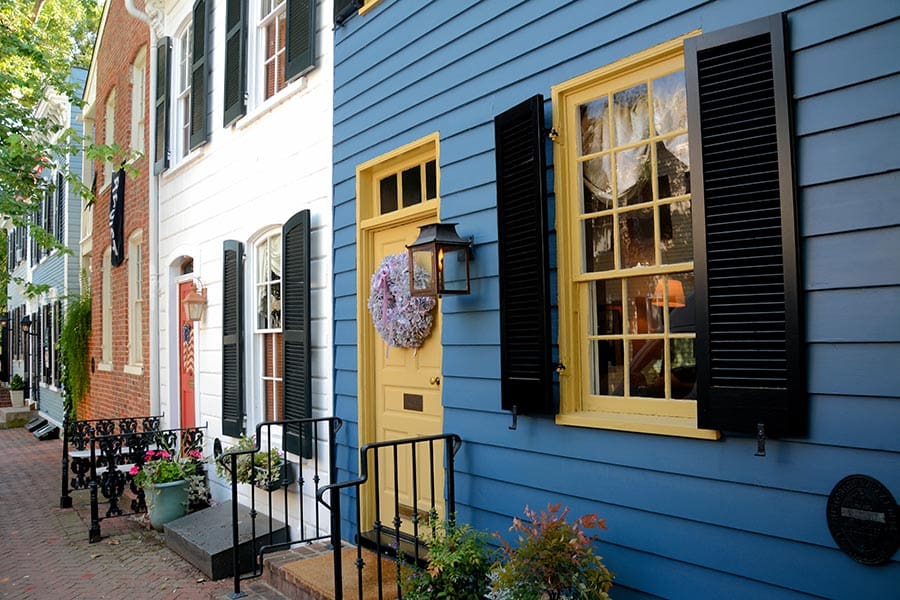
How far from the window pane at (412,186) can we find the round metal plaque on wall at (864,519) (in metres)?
3.14

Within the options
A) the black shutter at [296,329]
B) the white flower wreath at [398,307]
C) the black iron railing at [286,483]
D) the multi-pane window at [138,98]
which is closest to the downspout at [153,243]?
the multi-pane window at [138,98]

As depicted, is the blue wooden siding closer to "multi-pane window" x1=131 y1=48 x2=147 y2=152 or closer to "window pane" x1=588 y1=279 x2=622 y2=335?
"window pane" x1=588 y1=279 x2=622 y2=335

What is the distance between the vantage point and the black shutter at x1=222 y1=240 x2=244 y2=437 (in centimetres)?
714

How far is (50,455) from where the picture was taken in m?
13.1

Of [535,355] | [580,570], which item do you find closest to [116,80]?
[535,355]

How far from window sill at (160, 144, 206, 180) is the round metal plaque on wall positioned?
24.2ft

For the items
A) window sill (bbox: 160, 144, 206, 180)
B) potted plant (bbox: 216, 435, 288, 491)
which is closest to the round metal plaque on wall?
potted plant (bbox: 216, 435, 288, 491)

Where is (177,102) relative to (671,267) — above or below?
above

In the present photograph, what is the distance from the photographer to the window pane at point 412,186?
4.98 metres

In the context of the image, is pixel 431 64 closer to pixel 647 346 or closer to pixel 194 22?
pixel 647 346

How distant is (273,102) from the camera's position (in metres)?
6.66

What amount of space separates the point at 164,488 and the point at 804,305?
624 cm

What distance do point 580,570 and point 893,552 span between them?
1.17 m

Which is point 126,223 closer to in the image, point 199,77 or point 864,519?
point 199,77
